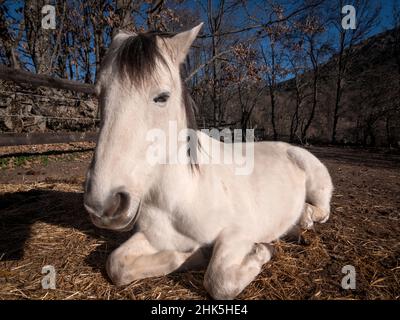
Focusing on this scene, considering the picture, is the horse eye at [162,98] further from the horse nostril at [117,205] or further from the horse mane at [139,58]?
the horse nostril at [117,205]

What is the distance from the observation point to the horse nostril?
1227 mm

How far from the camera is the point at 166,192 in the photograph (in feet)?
5.59

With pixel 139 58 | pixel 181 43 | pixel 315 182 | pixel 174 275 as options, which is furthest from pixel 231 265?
pixel 315 182

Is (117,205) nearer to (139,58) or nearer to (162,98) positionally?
(162,98)

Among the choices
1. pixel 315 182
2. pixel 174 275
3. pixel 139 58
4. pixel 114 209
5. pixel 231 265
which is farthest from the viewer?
pixel 315 182

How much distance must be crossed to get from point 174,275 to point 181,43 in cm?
157

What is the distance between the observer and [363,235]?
8.48 feet

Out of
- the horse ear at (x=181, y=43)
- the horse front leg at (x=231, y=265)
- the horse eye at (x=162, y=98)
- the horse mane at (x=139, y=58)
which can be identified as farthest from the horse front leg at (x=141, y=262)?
the horse ear at (x=181, y=43)

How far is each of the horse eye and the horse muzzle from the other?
533 millimetres

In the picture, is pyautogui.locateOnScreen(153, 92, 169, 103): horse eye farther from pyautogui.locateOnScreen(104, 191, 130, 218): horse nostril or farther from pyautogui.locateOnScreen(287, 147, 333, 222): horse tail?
pyautogui.locateOnScreen(287, 147, 333, 222): horse tail

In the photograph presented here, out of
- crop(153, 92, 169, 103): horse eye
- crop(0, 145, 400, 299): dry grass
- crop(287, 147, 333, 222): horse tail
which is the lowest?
crop(0, 145, 400, 299): dry grass

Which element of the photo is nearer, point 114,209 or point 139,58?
point 114,209

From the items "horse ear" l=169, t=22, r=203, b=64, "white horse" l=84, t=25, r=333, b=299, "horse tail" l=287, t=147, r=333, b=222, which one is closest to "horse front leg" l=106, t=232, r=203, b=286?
"white horse" l=84, t=25, r=333, b=299

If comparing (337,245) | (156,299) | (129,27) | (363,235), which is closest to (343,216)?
(363,235)
